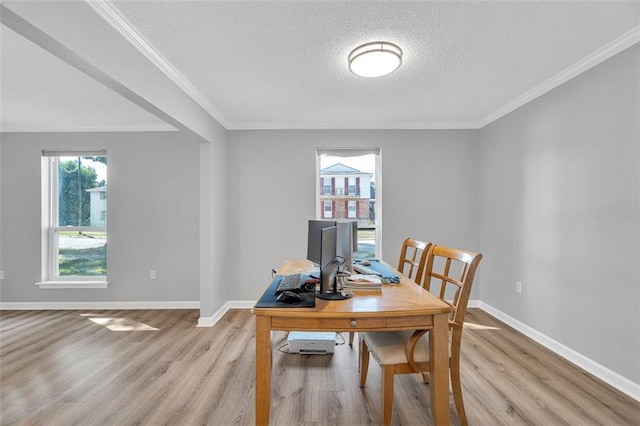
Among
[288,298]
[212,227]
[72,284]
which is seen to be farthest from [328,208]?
[72,284]

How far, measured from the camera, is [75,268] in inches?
156

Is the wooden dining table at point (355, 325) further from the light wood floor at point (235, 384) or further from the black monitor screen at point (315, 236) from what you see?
the black monitor screen at point (315, 236)

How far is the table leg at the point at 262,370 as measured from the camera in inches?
55.6

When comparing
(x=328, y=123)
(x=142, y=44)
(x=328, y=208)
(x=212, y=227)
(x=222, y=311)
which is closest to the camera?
(x=142, y=44)

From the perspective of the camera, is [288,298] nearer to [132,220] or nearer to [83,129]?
[132,220]

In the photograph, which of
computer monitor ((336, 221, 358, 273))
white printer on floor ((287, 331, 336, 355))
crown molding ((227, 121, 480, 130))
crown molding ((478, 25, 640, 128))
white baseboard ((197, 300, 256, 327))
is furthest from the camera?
crown molding ((227, 121, 480, 130))

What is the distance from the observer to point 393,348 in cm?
158

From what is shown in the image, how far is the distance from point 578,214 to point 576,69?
3.86 ft

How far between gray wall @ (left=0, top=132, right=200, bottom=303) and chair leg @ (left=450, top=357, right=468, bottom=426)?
323 centimetres

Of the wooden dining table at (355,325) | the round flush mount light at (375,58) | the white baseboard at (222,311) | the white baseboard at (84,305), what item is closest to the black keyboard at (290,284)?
the wooden dining table at (355,325)

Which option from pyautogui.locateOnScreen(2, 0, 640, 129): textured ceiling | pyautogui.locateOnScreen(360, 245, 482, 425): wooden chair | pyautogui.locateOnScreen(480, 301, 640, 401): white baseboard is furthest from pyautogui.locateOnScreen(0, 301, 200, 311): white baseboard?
pyautogui.locateOnScreen(480, 301, 640, 401): white baseboard

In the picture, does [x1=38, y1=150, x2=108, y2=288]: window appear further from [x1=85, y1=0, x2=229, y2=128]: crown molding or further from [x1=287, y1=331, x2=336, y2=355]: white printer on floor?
[x1=287, y1=331, x2=336, y2=355]: white printer on floor

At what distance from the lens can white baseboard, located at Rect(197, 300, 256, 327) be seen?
326cm

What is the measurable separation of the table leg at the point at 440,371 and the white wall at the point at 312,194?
2.40 meters
